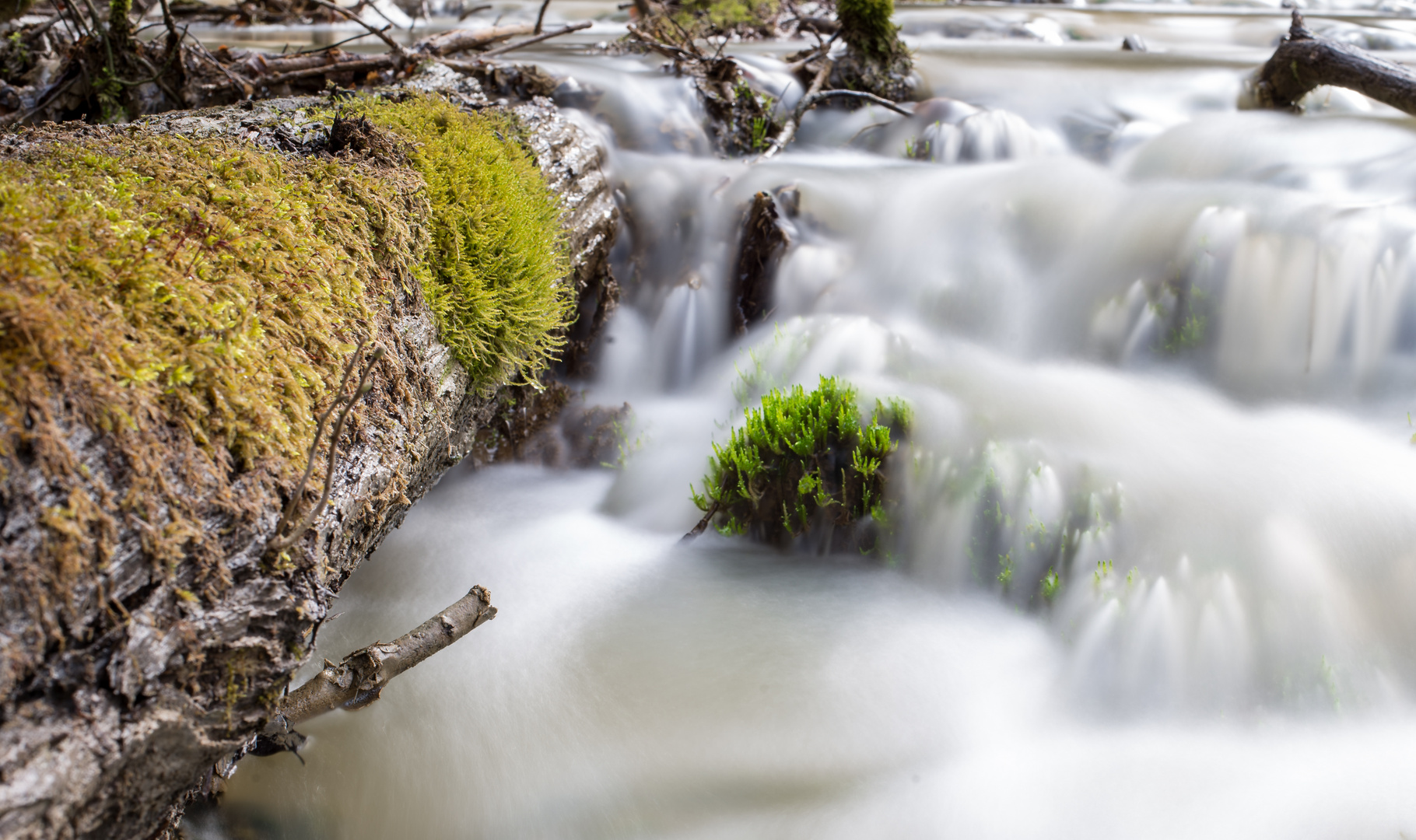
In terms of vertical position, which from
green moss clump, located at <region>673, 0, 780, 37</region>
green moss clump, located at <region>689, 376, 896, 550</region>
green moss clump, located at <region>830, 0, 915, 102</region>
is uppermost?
green moss clump, located at <region>673, 0, 780, 37</region>

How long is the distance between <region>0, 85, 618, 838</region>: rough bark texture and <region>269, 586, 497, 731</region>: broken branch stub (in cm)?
23

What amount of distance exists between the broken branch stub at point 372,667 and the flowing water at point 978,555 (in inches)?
20.3

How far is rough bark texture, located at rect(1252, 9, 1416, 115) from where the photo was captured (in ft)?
18.8

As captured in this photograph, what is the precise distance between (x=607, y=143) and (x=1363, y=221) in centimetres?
443

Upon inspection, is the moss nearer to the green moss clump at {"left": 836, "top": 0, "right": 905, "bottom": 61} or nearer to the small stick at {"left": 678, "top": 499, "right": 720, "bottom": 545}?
the small stick at {"left": 678, "top": 499, "right": 720, "bottom": 545}

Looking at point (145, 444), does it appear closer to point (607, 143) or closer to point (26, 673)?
point (26, 673)

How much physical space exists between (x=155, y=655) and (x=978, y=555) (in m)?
2.88

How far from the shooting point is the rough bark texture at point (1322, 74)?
18.8ft

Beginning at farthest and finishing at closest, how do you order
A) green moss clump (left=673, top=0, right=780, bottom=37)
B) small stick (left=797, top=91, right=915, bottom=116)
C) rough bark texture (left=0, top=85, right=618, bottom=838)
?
green moss clump (left=673, top=0, right=780, bottom=37) < small stick (left=797, top=91, right=915, bottom=116) < rough bark texture (left=0, top=85, right=618, bottom=838)

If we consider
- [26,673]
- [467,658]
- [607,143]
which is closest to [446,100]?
[607,143]

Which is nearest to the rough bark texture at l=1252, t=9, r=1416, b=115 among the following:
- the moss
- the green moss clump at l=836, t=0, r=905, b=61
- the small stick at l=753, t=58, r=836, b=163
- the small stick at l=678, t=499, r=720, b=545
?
the green moss clump at l=836, t=0, r=905, b=61

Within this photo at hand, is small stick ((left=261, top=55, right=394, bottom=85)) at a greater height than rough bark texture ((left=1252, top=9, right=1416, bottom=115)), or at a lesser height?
greater

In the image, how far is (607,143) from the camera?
562cm

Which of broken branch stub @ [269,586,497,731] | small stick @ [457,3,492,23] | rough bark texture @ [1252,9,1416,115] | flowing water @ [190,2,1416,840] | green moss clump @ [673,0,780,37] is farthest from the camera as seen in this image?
green moss clump @ [673,0,780,37]
